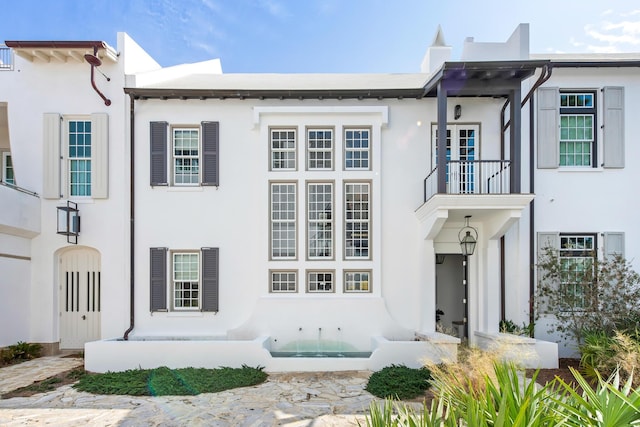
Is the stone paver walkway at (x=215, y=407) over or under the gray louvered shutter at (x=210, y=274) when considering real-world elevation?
under

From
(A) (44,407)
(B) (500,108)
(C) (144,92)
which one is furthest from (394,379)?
(C) (144,92)

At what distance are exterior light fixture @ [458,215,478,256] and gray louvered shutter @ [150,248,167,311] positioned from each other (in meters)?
8.00

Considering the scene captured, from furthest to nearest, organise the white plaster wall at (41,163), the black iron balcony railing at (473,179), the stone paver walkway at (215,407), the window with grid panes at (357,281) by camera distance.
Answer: the window with grid panes at (357,281) < the white plaster wall at (41,163) < the black iron balcony railing at (473,179) < the stone paver walkway at (215,407)

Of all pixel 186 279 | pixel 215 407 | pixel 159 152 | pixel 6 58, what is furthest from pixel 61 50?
pixel 215 407

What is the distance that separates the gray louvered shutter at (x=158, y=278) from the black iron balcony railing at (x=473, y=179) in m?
7.30

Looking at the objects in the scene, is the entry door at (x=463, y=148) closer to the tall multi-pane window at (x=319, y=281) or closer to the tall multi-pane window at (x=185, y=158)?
the tall multi-pane window at (x=319, y=281)

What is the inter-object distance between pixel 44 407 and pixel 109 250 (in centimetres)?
434

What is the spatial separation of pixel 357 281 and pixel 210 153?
5311 mm

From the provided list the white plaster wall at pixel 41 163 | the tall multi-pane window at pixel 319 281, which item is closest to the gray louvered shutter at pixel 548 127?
the tall multi-pane window at pixel 319 281

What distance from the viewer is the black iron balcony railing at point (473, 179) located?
957 cm

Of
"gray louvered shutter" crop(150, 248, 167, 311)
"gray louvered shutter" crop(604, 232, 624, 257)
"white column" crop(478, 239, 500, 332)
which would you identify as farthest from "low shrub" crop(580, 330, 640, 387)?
"gray louvered shutter" crop(150, 248, 167, 311)

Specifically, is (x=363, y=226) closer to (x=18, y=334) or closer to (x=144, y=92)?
(x=144, y=92)

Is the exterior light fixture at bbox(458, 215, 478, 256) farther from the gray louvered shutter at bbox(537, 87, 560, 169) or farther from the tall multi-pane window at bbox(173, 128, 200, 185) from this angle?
the tall multi-pane window at bbox(173, 128, 200, 185)

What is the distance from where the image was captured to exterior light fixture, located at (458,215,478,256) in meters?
9.85
